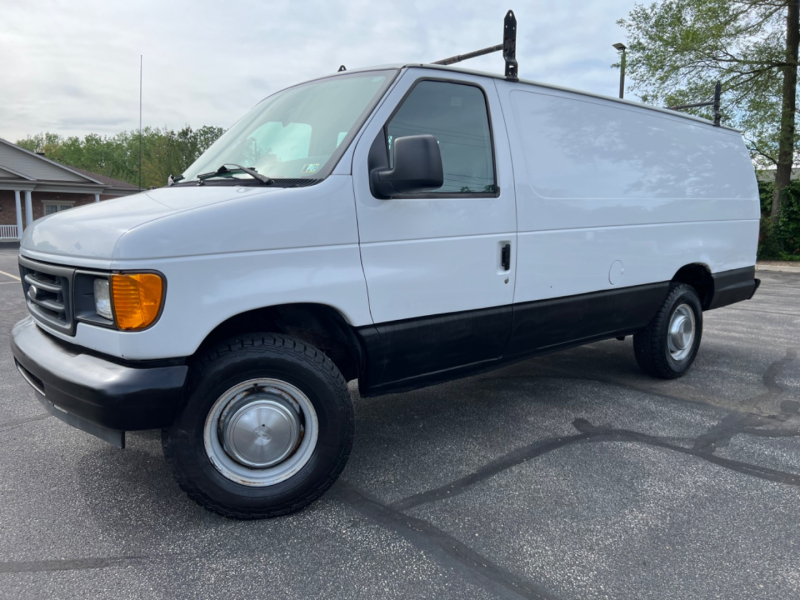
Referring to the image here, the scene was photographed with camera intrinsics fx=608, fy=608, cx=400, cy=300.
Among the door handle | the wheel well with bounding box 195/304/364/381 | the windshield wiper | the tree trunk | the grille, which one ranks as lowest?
the wheel well with bounding box 195/304/364/381

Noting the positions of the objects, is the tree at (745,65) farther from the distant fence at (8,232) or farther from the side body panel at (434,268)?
the distant fence at (8,232)

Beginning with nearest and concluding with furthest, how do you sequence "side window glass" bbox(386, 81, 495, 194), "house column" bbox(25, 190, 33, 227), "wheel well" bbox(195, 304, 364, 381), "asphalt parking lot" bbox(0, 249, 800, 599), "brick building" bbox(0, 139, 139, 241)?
"asphalt parking lot" bbox(0, 249, 800, 599)
"wheel well" bbox(195, 304, 364, 381)
"side window glass" bbox(386, 81, 495, 194)
"brick building" bbox(0, 139, 139, 241)
"house column" bbox(25, 190, 33, 227)

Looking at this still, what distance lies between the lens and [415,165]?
9.48 feet

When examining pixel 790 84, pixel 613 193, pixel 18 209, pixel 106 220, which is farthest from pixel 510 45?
pixel 18 209

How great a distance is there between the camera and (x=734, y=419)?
169 inches

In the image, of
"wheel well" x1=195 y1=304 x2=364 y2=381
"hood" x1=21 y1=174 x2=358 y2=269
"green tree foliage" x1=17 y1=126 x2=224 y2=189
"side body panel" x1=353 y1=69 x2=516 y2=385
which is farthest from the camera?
"green tree foliage" x1=17 y1=126 x2=224 y2=189

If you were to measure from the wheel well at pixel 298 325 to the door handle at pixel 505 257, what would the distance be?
1063 millimetres

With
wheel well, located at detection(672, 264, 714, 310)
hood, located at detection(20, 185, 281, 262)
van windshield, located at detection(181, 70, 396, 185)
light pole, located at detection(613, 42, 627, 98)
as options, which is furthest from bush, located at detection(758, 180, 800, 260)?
hood, located at detection(20, 185, 281, 262)

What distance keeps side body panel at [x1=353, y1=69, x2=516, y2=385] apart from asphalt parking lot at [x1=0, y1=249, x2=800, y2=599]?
2.20ft

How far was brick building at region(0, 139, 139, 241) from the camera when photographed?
1237 inches

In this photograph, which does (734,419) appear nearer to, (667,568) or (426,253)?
(667,568)

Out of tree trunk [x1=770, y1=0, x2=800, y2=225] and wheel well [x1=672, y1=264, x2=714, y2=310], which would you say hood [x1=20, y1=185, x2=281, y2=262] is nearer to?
wheel well [x1=672, y1=264, x2=714, y2=310]

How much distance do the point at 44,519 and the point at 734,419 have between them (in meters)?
4.27

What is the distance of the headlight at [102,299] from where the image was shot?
8.39ft
